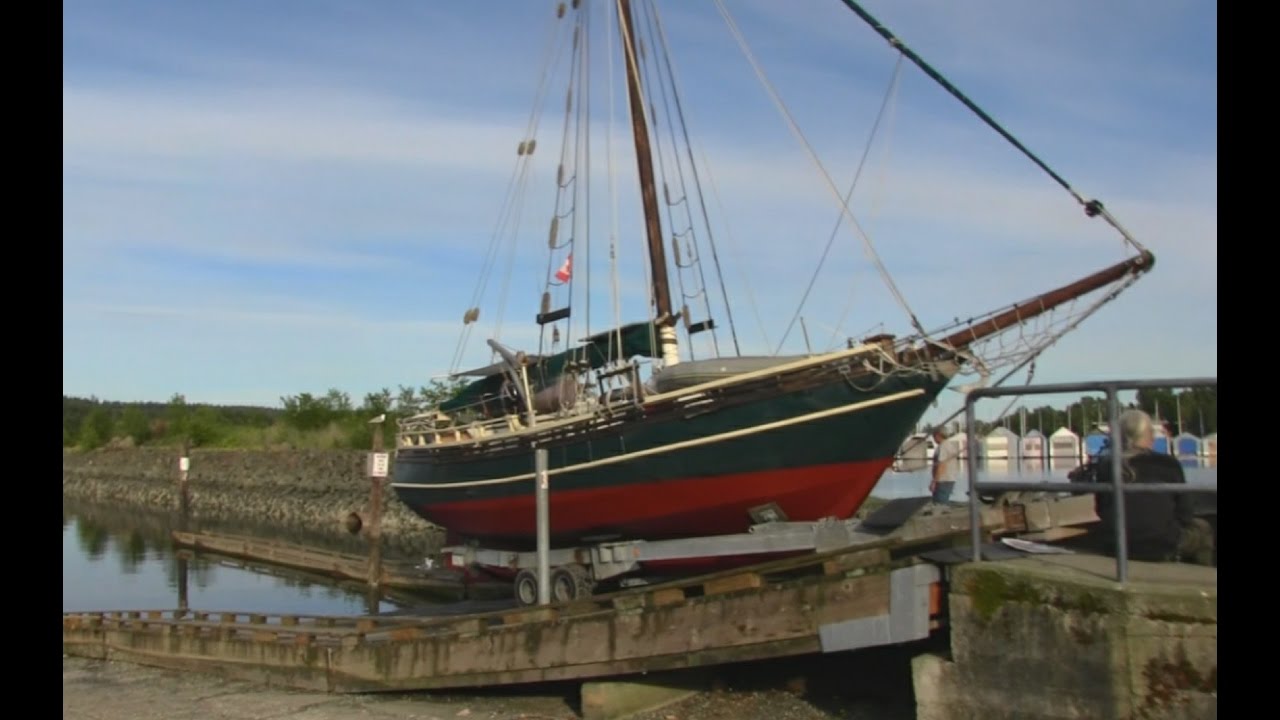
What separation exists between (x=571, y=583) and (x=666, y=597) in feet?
16.4

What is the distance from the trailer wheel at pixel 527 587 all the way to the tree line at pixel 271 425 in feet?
125

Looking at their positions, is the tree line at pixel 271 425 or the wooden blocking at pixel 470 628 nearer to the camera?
the wooden blocking at pixel 470 628

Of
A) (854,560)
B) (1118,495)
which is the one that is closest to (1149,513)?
(1118,495)

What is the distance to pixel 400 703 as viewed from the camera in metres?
9.52

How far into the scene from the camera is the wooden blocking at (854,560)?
730 centimetres

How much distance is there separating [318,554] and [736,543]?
15383 millimetres

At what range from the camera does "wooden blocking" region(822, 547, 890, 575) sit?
7305 millimetres

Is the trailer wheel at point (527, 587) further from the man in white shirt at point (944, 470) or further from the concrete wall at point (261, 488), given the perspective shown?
the concrete wall at point (261, 488)

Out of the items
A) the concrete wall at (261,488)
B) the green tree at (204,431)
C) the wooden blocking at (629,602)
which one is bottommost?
the concrete wall at (261,488)

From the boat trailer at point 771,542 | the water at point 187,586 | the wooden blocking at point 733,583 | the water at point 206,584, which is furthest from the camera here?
the water at point 187,586

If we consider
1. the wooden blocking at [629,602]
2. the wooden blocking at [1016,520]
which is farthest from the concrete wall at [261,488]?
the wooden blocking at [1016,520]

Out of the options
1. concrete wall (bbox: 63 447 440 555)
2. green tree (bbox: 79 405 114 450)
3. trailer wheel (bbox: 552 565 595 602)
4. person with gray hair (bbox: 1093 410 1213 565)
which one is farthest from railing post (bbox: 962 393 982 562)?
green tree (bbox: 79 405 114 450)

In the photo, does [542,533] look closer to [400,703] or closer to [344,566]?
[400,703]

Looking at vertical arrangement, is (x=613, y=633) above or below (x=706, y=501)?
below
